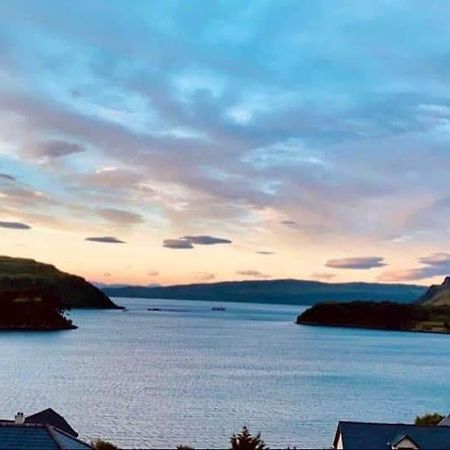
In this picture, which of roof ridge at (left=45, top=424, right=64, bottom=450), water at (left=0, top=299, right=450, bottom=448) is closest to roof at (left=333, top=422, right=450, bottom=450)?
roof ridge at (left=45, top=424, right=64, bottom=450)

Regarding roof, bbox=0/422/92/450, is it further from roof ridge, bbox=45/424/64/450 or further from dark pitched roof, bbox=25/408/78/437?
dark pitched roof, bbox=25/408/78/437

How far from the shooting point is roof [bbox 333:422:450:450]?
137ft

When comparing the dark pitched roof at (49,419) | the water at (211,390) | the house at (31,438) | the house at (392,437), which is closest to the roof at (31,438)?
the house at (31,438)

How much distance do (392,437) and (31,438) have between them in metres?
19.1

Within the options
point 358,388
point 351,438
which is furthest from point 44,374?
point 351,438

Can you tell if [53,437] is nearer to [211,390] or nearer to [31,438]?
[31,438]

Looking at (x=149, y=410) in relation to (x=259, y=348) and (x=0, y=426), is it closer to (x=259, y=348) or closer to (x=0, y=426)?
(x=0, y=426)

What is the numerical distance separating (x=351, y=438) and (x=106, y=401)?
191ft

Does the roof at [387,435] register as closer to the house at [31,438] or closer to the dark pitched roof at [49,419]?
the house at [31,438]

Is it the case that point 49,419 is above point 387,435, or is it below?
below

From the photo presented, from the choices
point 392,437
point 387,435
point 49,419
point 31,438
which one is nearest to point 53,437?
point 31,438

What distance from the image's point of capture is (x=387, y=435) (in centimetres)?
4241

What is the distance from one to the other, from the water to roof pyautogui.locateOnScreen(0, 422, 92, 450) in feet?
114

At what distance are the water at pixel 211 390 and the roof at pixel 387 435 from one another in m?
26.8
